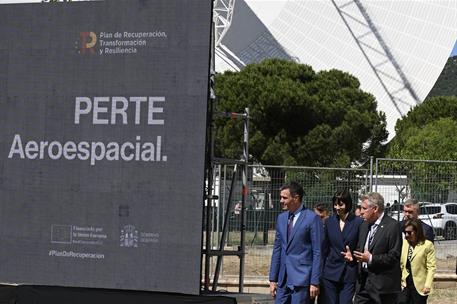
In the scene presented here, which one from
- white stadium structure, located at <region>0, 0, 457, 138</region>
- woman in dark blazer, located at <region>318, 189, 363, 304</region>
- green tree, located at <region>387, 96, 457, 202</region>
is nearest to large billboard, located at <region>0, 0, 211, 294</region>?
woman in dark blazer, located at <region>318, 189, 363, 304</region>

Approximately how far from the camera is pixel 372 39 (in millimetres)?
46969

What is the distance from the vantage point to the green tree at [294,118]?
34938 millimetres

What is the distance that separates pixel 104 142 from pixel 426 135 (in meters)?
31.6

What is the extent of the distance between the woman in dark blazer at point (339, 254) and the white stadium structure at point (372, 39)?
37509 mm

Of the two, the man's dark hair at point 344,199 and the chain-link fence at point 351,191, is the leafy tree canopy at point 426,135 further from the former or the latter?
the man's dark hair at point 344,199

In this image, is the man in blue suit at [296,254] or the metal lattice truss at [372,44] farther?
the metal lattice truss at [372,44]

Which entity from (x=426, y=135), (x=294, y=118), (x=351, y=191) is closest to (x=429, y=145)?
(x=426, y=135)

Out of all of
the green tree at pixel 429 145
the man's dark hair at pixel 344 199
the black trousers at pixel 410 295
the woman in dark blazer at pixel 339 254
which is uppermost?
the green tree at pixel 429 145

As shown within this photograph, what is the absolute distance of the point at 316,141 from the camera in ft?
115

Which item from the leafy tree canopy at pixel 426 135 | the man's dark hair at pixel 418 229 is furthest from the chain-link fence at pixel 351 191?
the leafy tree canopy at pixel 426 135

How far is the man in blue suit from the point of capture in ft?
27.1

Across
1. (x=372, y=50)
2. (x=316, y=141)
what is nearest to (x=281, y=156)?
(x=316, y=141)

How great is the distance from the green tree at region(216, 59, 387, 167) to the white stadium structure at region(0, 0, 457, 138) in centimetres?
722

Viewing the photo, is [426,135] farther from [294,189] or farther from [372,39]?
[294,189]
